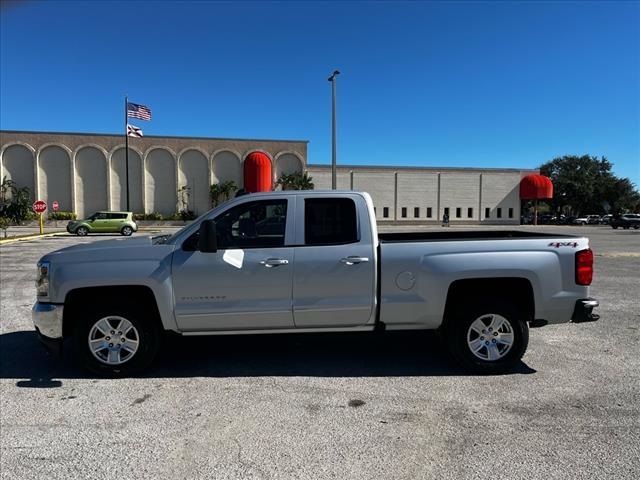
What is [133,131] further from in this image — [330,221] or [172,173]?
[330,221]

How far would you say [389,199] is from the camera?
217 feet

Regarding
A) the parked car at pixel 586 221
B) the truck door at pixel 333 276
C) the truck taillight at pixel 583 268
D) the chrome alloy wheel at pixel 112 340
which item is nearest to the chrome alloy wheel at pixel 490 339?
the truck taillight at pixel 583 268

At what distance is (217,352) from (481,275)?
3.07 m

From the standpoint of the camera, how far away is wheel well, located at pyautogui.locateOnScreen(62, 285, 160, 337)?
4.72m

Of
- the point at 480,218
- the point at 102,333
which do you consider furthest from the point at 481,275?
the point at 480,218

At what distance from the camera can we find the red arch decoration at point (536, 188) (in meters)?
68.0

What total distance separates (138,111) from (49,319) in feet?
131

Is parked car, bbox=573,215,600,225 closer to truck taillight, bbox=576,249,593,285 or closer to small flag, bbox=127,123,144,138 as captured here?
small flag, bbox=127,123,144,138

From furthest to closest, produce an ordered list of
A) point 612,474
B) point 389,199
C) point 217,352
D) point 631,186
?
point 631,186 → point 389,199 → point 217,352 → point 612,474

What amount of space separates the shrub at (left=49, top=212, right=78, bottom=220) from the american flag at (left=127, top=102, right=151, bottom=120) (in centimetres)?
2097

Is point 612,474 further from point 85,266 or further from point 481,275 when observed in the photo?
point 85,266

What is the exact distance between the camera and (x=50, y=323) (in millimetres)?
4648

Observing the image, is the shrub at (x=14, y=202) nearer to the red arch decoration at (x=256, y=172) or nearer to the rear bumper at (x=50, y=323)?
the red arch decoration at (x=256, y=172)

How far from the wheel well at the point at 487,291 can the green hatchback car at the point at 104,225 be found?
112 feet
